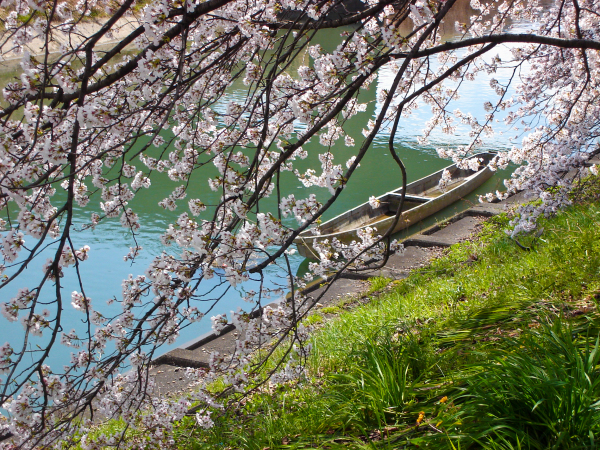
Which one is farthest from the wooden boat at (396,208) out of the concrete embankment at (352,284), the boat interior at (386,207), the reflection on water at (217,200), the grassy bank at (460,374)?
the grassy bank at (460,374)

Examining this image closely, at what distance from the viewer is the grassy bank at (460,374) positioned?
227cm

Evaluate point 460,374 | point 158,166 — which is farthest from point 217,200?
point 460,374

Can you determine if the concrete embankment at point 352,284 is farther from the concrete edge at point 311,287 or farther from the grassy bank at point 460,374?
the grassy bank at point 460,374

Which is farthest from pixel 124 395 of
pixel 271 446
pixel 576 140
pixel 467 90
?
pixel 467 90

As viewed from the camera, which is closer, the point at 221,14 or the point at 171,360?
the point at 221,14

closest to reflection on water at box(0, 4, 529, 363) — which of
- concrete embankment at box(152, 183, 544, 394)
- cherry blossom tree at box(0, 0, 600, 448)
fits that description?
cherry blossom tree at box(0, 0, 600, 448)

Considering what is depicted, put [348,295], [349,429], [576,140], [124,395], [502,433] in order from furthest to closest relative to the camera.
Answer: [348,295] → [576,140] → [124,395] → [349,429] → [502,433]

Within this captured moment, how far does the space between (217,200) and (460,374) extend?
32.6 feet

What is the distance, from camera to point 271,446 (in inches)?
115

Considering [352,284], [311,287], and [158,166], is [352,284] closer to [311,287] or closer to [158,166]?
[311,287]

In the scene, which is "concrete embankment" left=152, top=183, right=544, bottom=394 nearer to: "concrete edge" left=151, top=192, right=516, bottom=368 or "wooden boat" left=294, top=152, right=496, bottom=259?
"concrete edge" left=151, top=192, right=516, bottom=368

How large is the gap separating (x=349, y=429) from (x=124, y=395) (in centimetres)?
140

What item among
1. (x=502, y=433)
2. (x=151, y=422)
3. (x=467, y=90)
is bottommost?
(x=502, y=433)

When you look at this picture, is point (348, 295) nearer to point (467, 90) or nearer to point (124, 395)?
point (124, 395)
